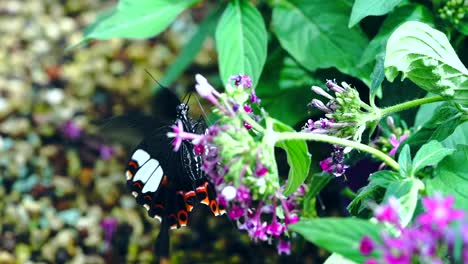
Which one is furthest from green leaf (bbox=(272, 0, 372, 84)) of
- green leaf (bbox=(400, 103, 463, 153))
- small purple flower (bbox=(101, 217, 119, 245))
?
small purple flower (bbox=(101, 217, 119, 245))

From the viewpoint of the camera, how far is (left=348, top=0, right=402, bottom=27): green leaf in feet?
3.89

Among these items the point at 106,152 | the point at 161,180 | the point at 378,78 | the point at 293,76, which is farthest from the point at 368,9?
the point at 106,152

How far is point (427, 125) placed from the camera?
1194mm

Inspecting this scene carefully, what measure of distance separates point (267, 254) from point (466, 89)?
1.14 metres

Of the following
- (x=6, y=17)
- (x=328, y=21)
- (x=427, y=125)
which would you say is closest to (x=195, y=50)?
(x=328, y=21)

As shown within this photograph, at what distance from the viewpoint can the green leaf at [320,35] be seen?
142cm

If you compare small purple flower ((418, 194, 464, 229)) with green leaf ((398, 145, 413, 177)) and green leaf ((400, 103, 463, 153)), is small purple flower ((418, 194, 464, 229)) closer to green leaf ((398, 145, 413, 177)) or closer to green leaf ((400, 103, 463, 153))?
green leaf ((398, 145, 413, 177))

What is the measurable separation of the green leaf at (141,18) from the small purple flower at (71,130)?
902mm

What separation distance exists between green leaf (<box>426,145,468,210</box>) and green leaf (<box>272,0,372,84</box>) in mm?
338

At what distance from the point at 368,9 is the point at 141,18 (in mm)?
559

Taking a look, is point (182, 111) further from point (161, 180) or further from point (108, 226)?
point (108, 226)

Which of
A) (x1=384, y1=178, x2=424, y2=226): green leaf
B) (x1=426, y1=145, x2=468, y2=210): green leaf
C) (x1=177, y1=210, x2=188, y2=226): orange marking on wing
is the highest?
(x1=384, y1=178, x2=424, y2=226): green leaf

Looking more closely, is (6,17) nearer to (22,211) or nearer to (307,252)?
(22,211)

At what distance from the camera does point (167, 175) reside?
142 cm
